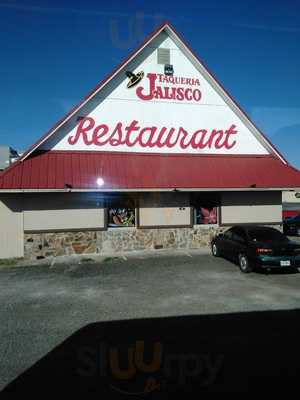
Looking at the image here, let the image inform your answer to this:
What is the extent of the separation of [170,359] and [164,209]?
11.2 m

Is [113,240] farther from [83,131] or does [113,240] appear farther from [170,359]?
[170,359]

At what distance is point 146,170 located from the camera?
16234 mm

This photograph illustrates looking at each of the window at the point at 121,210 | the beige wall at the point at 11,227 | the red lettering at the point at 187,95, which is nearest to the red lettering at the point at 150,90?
the red lettering at the point at 187,95

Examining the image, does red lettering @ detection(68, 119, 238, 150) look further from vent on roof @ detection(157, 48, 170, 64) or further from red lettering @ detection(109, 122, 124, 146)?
vent on roof @ detection(157, 48, 170, 64)

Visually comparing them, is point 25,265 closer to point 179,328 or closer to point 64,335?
point 64,335

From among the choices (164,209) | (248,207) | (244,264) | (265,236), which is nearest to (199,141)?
(164,209)

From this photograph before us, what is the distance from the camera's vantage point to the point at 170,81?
17688mm

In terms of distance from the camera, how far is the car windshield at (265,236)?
12.1 m

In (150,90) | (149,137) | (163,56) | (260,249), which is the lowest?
(260,249)

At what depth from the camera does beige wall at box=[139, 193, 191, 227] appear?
16453mm

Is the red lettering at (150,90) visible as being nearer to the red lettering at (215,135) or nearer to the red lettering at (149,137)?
the red lettering at (149,137)

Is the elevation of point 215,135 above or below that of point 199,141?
above

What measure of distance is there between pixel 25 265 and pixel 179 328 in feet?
29.7

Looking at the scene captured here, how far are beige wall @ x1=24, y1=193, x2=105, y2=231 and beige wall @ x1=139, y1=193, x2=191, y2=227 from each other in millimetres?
2204
